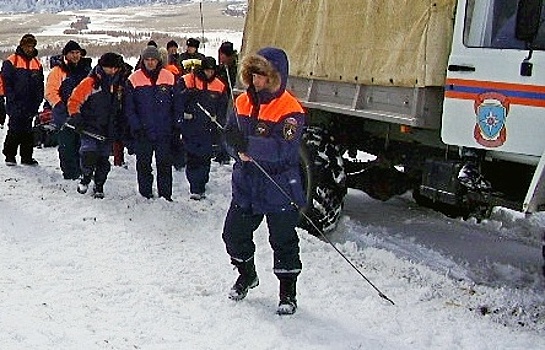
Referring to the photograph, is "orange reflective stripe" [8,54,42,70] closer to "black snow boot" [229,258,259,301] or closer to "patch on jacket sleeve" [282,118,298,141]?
"black snow boot" [229,258,259,301]

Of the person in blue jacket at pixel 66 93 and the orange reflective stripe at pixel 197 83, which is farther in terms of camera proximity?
the person in blue jacket at pixel 66 93

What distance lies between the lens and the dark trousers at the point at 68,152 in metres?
8.70

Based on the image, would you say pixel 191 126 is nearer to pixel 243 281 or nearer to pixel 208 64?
pixel 208 64

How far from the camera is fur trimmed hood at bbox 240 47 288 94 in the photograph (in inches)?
185

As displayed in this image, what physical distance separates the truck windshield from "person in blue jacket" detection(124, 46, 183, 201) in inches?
122

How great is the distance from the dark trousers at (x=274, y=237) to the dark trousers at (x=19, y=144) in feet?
16.7

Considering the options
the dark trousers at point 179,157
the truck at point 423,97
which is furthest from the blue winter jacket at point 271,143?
the dark trousers at point 179,157

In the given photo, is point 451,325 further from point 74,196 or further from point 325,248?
point 74,196

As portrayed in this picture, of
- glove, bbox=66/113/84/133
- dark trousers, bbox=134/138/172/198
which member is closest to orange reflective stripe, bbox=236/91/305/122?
dark trousers, bbox=134/138/172/198

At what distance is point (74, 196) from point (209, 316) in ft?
11.2

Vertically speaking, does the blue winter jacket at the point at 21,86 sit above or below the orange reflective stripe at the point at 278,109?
below

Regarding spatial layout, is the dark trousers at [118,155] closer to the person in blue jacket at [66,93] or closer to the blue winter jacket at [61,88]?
the person in blue jacket at [66,93]

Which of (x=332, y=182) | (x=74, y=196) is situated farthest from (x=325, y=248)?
(x=74, y=196)

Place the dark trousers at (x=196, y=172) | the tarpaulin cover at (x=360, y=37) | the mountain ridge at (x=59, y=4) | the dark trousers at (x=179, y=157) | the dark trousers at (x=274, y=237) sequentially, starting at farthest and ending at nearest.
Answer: the mountain ridge at (x=59, y=4), the dark trousers at (x=179, y=157), the dark trousers at (x=196, y=172), the tarpaulin cover at (x=360, y=37), the dark trousers at (x=274, y=237)
